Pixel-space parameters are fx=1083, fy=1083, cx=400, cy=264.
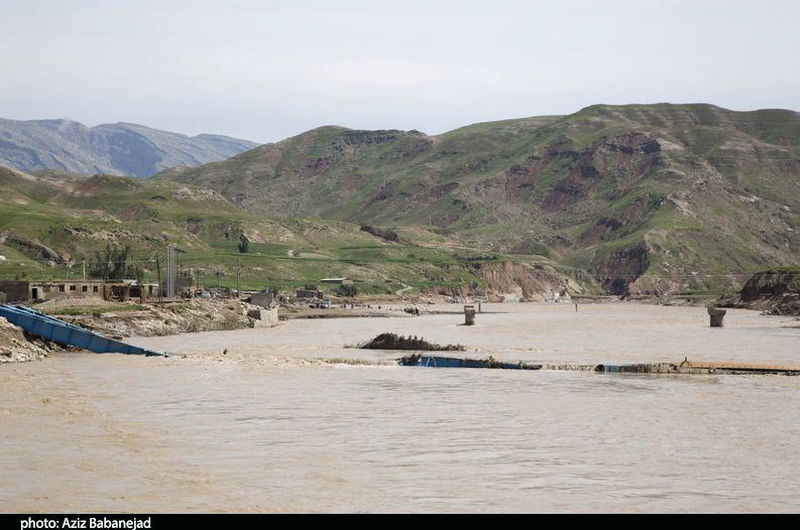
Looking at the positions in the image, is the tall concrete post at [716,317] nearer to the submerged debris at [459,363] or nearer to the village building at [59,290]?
the village building at [59,290]

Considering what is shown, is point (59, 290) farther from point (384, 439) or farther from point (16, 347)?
point (384, 439)

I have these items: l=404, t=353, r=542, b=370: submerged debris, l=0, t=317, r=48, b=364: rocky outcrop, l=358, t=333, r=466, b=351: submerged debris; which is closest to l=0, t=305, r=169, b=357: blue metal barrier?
l=0, t=317, r=48, b=364: rocky outcrop

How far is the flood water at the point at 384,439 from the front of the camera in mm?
33250

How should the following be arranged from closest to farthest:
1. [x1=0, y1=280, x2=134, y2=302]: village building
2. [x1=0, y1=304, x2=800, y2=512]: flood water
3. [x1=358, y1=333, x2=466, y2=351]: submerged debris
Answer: [x1=0, y1=304, x2=800, y2=512]: flood water, [x1=358, y1=333, x2=466, y2=351]: submerged debris, [x1=0, y1=280, x2=134, y2=302]: village building

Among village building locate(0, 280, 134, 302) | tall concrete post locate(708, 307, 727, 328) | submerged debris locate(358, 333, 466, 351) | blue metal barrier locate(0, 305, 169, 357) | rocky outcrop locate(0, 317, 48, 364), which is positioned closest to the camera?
rocky outcrop locate(0, 317, 48, 364)

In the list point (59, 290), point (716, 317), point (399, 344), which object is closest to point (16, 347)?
point (399, 344)

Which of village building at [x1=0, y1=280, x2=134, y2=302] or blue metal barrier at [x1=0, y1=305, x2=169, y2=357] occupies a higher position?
village building at [x1=0, y1=280, x2=134, y2=302]

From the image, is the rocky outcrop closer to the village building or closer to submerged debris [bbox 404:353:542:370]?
submerged debris [bbox 404:353:542:370]

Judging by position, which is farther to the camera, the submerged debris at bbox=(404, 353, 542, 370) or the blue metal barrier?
the blue metal barrier

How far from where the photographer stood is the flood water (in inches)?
1309

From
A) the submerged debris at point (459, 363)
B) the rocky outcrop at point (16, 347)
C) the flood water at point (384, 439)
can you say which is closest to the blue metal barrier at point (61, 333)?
the rocky outcrop at point (16, 347)

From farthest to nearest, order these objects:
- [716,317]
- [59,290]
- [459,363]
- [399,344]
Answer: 1. [716,317]
2. [59,290]
3. [399,344]
4. [459,363]

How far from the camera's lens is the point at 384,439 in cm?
4494
